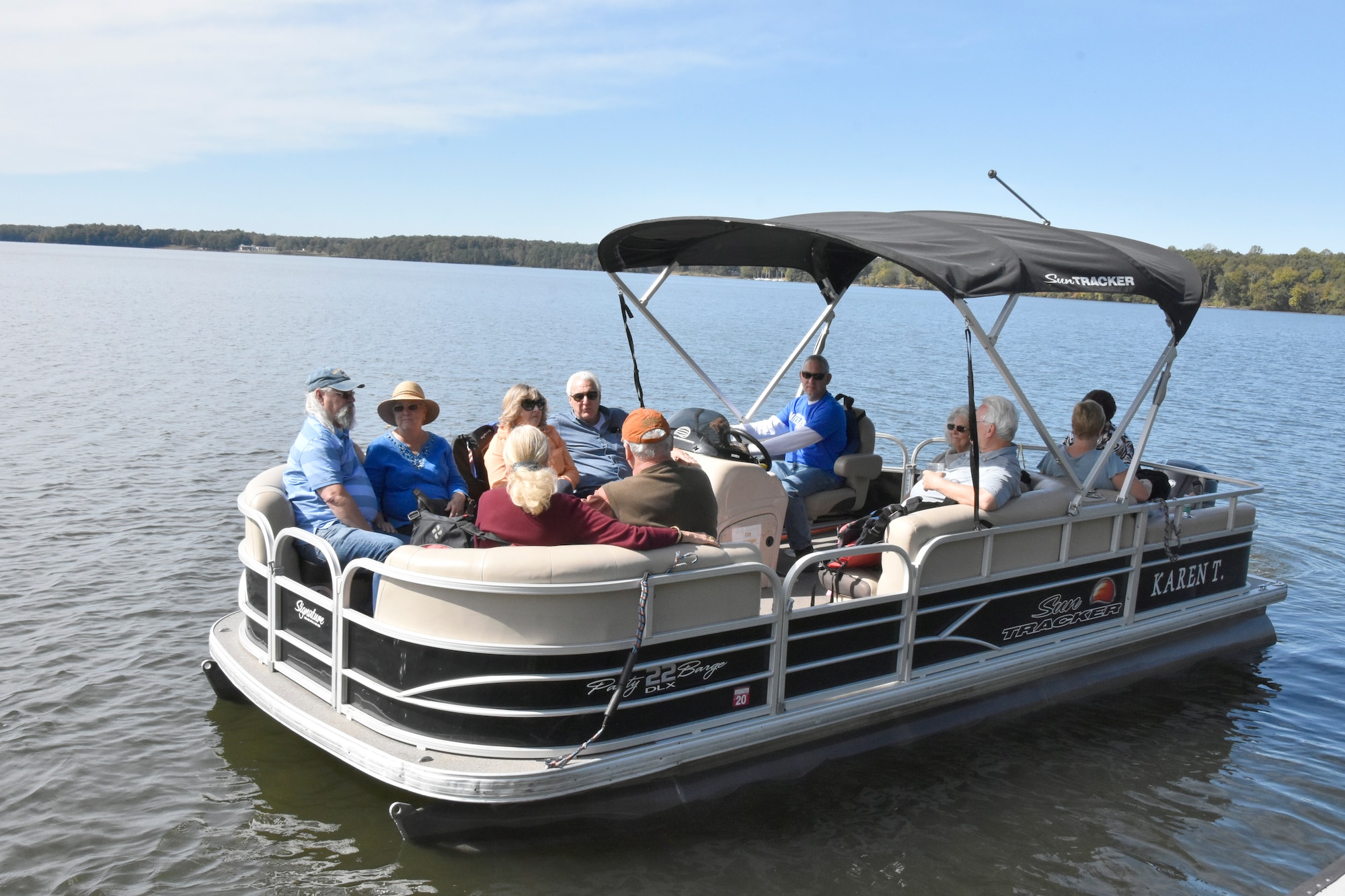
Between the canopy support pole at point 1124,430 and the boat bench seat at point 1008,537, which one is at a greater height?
the canopy support pole at point 1124,430

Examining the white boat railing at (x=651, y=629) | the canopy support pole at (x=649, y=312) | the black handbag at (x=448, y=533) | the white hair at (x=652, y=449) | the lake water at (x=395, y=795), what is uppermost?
the canopy support pole at (x=649, y=312)

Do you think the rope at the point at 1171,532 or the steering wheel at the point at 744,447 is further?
the rope at the point at 1171,532

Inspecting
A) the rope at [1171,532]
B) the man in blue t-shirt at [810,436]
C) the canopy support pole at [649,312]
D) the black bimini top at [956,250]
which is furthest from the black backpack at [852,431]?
the rope at [1171,532]

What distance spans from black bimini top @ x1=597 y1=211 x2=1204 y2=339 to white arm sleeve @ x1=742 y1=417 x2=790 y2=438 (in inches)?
51.5

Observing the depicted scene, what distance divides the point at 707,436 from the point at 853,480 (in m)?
1.73

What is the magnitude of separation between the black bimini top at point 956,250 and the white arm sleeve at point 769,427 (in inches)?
51.5

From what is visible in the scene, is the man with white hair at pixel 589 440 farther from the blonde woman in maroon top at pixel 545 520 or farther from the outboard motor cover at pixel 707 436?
Result: the blonde woman in maroon top at pixel 545 520

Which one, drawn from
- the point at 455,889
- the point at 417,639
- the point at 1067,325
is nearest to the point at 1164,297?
the point at 417,639

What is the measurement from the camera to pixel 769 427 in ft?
24.2

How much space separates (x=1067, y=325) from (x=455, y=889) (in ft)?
202

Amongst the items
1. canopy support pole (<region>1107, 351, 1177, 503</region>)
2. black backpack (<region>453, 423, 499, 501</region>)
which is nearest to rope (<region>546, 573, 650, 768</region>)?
black backpack (<region>453, 423, 499, 501</region>)

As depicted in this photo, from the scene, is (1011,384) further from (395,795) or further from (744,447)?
(395,795)

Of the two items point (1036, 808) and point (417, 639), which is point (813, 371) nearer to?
point (1036, 808)

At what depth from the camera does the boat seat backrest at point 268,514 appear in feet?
16.2
